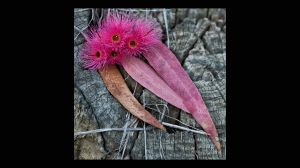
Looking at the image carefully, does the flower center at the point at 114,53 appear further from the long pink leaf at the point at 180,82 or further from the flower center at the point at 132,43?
the long pink leaf at the point at 180,82

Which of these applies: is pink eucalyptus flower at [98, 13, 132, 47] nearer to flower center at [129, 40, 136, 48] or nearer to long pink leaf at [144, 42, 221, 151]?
flower center at [129, 40, 136, 48]

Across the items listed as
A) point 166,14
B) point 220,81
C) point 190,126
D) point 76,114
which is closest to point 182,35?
point 166,14

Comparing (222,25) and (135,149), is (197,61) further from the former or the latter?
(135,149)

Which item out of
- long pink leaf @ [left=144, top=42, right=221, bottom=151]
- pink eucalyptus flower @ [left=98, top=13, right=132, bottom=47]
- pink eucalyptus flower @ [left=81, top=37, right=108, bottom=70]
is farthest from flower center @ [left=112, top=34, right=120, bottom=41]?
long pink leaf @ [left=144, top=42, right=221, bottom=151]

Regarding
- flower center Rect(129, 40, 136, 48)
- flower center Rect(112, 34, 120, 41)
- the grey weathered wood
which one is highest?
flower center Rect(112, 34, 120, 41)

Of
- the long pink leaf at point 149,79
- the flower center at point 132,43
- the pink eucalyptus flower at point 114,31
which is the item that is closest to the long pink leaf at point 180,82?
the long pink leaf at point 149,79

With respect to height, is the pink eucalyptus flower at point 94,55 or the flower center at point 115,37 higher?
the flower center at point 115,37

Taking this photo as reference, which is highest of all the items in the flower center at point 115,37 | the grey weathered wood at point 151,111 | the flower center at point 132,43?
the flower center at point 115,37
